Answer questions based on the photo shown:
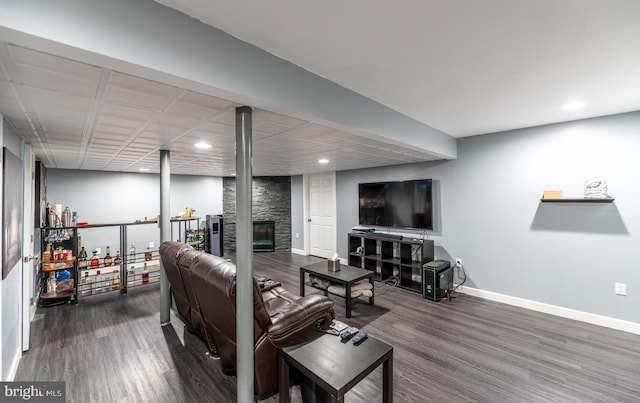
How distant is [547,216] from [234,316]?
3.97m

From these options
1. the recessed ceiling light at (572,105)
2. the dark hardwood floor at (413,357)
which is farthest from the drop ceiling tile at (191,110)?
the recessed ceiling light at (572,105)

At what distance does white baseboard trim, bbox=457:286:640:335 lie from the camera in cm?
294

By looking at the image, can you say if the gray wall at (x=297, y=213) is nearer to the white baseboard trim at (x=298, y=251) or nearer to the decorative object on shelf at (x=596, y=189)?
the white baseboard trim at (x=298, y=251)

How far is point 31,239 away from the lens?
301 cm

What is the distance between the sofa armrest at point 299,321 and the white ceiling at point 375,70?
5.00 feet

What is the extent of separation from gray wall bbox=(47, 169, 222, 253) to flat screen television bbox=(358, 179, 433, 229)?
4371 millimetres

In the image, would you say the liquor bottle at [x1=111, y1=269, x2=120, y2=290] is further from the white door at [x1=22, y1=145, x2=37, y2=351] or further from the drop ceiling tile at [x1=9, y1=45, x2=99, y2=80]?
the drop ceiling tile at [x1=9, y1=45, x2=99, y2=80]

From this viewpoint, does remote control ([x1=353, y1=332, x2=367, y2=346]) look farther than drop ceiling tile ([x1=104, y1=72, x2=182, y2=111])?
Yes

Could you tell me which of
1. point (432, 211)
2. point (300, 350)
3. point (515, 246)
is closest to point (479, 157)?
point (432, 211)

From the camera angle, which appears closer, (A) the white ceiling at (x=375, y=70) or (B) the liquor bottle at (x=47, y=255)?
(A) the white ceiling at (x=375, y=70)

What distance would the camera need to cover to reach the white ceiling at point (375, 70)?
4.31ft

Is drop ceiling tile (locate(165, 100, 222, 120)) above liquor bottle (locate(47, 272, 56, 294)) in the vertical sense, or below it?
above

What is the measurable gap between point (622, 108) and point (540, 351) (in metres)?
2.69

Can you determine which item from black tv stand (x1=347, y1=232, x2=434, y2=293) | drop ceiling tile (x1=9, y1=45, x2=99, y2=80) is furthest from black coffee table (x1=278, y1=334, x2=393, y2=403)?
black tv stand (x1=347, y1=232, x2=434, y2=293)
